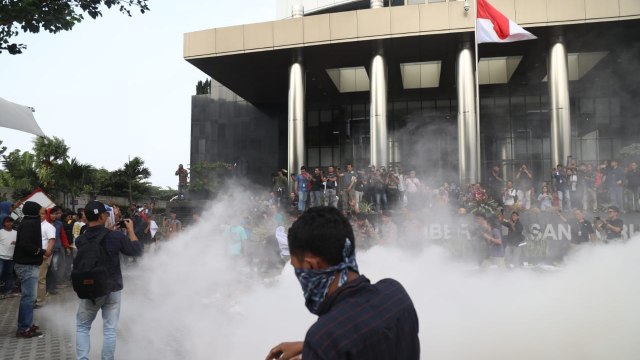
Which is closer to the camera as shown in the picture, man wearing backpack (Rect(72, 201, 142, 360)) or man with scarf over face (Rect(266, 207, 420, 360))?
man with scarf over face (Rect(266, 207, 420, 360))

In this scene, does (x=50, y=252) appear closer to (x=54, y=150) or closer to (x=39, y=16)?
(x=39, y=16)

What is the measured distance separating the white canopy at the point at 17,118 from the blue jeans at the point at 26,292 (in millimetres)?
2057

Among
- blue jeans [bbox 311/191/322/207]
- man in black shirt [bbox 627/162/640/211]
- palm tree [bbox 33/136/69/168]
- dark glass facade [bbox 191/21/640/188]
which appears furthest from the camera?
palm tree [bbox 33/136/69/168]

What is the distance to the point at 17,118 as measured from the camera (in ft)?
23.8

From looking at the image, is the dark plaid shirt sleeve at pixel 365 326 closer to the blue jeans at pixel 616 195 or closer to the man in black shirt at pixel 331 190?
the blue jeans at pixel 616 195

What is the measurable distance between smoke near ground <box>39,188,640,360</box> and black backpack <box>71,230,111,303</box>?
1.19m

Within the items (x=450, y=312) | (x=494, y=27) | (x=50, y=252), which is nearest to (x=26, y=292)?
(x=50, y=252)

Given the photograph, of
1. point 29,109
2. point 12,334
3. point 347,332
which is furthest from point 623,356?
point 29,109

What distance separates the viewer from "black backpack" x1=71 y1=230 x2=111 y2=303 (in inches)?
165

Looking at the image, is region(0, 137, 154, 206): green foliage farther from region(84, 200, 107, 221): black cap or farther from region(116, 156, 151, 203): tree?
region(84, 200, 107, 221): black cap

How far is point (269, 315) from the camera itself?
480cm

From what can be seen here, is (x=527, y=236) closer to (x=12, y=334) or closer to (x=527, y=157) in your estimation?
(x=12, y=334)

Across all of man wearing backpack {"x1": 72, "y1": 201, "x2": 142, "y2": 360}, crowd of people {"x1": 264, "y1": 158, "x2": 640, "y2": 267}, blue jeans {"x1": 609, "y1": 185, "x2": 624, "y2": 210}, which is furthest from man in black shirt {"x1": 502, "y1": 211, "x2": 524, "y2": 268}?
man wearing backpack {"x1": 72, "y1": 201, "x2": 142, "y2": 360}

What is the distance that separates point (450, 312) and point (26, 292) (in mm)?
5252
